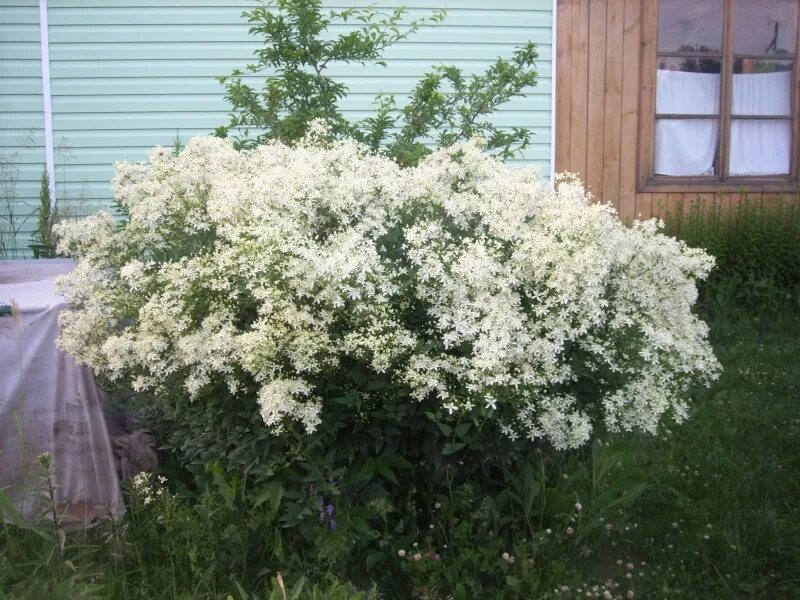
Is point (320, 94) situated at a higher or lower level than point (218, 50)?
lower

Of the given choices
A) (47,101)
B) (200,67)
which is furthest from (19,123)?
(200,67)

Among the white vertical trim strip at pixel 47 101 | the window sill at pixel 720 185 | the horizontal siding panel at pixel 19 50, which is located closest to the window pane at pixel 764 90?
the window sill at pixel 720 185

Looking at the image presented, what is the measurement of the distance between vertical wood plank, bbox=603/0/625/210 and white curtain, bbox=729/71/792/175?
3.90ft

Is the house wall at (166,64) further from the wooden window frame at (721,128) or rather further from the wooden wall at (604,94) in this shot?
the wooden window frame at (721,128)

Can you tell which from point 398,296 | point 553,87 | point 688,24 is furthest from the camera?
point 688,24

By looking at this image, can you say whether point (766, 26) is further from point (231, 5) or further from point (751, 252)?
point (231, 5)

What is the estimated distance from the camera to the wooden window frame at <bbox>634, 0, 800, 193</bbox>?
7.19m

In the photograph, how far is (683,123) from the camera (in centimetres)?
748

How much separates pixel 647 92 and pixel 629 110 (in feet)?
0.76

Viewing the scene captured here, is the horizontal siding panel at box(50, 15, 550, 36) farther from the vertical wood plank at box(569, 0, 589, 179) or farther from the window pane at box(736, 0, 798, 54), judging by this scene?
the window pane at box(736, 0, 798, 54)

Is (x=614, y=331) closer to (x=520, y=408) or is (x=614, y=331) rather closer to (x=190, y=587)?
(x=520, y=408)

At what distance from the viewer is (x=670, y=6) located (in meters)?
7.30

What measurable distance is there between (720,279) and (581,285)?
4556 millimetres

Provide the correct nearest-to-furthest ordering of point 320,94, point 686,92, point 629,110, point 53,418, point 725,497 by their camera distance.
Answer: point 53,418 < point 725,497 < point 320,94 < point 629,110 < point 686,92
